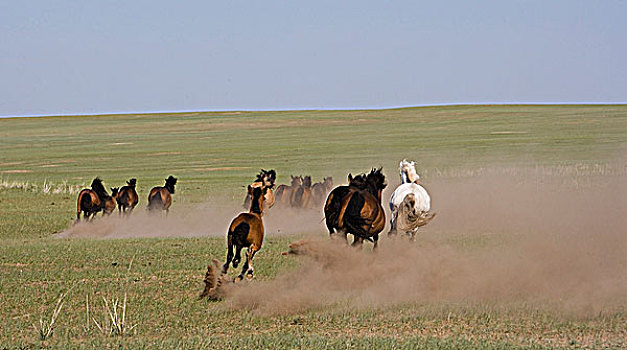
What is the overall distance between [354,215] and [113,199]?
13.4m

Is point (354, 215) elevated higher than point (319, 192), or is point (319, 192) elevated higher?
point (319, 192)

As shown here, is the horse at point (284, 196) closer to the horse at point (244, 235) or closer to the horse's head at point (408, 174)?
the horse's head at point (408, 174)

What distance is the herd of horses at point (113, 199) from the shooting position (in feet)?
81.2

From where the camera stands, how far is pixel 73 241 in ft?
70.2

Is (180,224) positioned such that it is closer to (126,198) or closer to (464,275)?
(126,198)

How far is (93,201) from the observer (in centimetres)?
2481

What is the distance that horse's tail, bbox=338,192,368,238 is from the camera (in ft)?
Answer: 46.1

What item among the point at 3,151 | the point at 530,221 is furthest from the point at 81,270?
the point at 3,151

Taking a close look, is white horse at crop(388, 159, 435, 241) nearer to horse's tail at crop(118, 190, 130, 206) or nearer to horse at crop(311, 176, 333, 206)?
horse's tail at crop(118, 190, 130, 206)

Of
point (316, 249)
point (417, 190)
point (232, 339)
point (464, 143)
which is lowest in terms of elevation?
point (232, 339)

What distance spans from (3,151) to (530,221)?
6734 cm

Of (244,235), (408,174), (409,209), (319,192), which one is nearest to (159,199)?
(319,192)

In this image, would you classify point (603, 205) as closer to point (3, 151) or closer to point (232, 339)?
point (232, 339)

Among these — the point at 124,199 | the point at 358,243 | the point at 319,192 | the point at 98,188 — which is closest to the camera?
the point at 358,243
